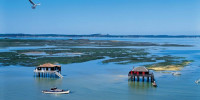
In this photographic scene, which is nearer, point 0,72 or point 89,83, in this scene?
point 89,83

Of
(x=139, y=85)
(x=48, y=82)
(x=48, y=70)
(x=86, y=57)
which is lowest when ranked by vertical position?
(x=139, y=85)

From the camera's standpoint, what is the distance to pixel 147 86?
34688 millimetres

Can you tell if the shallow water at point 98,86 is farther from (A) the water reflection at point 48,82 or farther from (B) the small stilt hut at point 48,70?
(B) the small stilt hut at point 48,70

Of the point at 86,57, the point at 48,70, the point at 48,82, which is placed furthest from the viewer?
the point at 86,57

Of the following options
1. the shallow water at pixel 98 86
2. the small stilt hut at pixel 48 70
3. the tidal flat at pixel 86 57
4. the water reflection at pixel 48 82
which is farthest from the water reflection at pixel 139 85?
the tidal flat at pixel 86 57

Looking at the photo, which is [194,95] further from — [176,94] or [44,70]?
[44,70]

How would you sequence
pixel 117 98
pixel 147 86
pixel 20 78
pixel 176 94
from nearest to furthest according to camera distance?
1. pixel 117 98
2. pixel 176 94
3. pixel 147 86
4. pixel 20 78

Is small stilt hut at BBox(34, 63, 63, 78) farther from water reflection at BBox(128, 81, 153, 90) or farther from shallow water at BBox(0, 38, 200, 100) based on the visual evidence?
water reflection at BBox(128, 81, 153, 90)

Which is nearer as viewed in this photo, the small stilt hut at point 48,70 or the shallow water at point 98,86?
the shallow water at point 98,86

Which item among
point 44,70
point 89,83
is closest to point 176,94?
point 89,83

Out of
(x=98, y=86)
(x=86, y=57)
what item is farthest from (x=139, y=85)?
(x=86, y=57)

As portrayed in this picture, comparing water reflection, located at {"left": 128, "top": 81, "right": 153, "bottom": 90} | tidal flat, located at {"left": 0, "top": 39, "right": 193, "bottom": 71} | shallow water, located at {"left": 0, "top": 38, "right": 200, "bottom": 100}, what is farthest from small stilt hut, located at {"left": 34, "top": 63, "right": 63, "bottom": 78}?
tidal flat, located at {"left": 0, "top": 39, "right": 193, "bottom": 71}

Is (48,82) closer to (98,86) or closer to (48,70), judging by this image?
(48,70)

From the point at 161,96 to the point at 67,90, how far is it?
9.78 m
